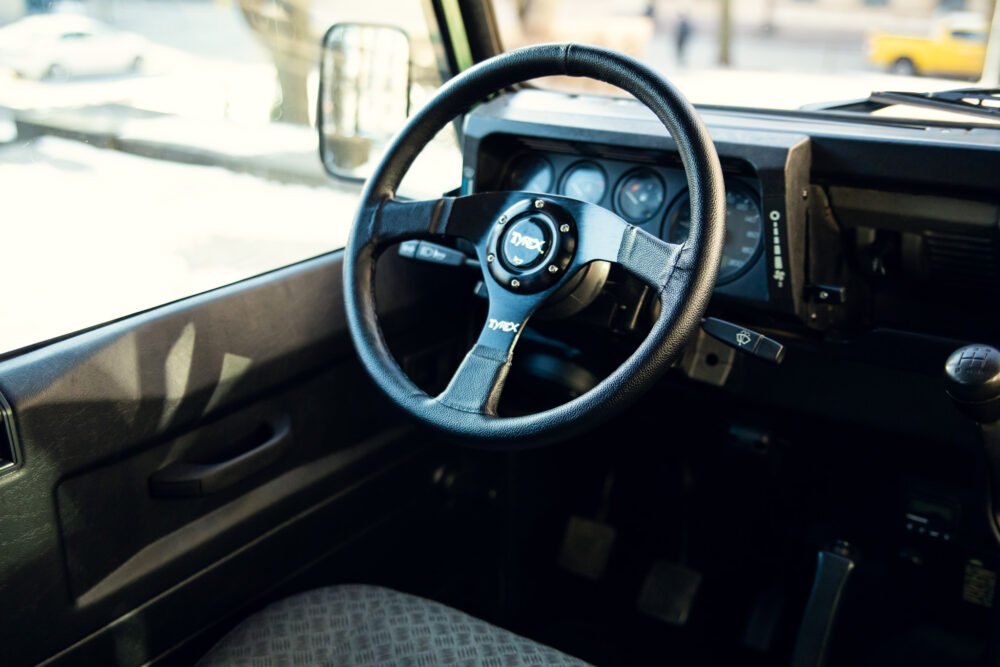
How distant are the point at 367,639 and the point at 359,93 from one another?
134 cm

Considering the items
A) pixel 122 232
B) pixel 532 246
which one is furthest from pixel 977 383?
pixel 122 232

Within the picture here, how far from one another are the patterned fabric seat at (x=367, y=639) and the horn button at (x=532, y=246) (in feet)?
1.70

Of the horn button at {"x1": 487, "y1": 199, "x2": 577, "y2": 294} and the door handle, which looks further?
the door handle

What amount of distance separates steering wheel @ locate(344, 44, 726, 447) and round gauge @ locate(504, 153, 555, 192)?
0.37 meters

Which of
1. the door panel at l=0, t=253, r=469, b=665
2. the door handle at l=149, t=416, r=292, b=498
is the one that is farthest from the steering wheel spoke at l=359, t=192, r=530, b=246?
the door handle at l=149, t=416, r=292, b=498

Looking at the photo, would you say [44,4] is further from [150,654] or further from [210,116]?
[150,654]

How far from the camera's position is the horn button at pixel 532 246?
147 cm

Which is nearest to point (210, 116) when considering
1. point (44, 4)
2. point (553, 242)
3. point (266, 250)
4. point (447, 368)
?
point (266, 250)

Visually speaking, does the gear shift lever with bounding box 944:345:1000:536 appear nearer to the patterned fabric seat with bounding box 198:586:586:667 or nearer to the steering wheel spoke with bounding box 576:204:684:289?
the steering wheel spoke with bounding box 576:204:684:289

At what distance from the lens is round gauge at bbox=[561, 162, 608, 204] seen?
1.92m

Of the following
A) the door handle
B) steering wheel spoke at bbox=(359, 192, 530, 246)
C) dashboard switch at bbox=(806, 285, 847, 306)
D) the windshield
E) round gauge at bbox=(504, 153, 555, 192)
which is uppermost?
the windshield

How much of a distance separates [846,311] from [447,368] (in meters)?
0.94

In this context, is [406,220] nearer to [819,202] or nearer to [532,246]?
[532,246]

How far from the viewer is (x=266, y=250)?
80.4 inches
